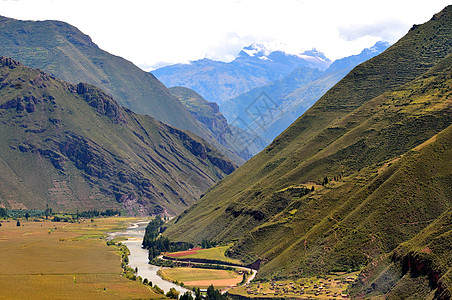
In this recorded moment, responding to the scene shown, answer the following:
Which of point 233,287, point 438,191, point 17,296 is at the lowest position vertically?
point 233,287

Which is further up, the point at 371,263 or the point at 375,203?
the point at 375,203

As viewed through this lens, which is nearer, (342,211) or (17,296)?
(17,296)

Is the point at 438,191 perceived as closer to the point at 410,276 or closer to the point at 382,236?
the point at 382,236

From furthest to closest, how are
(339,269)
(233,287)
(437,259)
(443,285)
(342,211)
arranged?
(342,211) → (233,287) → (339,269) → (437,259) → (443,285)

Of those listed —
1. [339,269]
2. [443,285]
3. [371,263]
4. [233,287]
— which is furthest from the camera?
[233,287]

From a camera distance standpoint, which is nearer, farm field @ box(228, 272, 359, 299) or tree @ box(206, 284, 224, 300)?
farm field @ box(228, 272, 359, 299)

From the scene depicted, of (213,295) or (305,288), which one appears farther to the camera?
(213,295)

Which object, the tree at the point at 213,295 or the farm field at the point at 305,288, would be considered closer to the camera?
the farm field at the point at 305,288

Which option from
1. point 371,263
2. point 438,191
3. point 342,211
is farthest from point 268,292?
point 438,191
